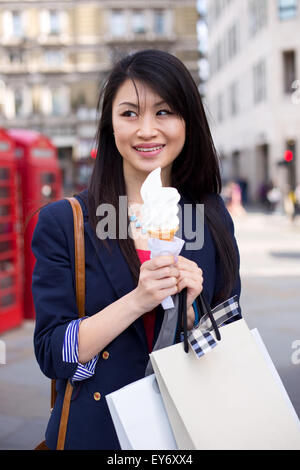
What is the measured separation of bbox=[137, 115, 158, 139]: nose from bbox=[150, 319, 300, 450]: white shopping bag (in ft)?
1.78

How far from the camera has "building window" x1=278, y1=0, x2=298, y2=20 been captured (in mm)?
24594

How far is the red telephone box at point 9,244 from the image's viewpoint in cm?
618

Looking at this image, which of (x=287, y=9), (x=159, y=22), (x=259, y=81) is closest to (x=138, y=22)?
(x=159, y=22)

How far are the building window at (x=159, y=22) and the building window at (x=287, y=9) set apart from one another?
45.0 feet

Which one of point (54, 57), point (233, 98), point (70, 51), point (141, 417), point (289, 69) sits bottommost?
point (141, 417)

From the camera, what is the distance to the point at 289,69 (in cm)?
2586

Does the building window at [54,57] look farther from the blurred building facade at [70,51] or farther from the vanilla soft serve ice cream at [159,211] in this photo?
the vanilla soft serve ice cream at [159,211]

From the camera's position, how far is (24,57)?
37.3m

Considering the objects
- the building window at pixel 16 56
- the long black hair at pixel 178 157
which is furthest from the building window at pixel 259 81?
the long black hair at pixel 178 157

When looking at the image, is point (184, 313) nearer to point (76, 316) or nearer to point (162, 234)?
point (162, 234)

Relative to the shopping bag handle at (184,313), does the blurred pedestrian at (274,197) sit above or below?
below

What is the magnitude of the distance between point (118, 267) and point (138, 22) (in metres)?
38.5

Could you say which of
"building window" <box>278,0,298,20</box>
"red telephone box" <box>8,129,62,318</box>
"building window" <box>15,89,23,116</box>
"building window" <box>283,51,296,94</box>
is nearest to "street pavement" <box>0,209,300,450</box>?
"red telephone box" <box>8,129,62,318</box>

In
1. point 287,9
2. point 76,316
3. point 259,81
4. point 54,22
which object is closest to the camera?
point 76,316
